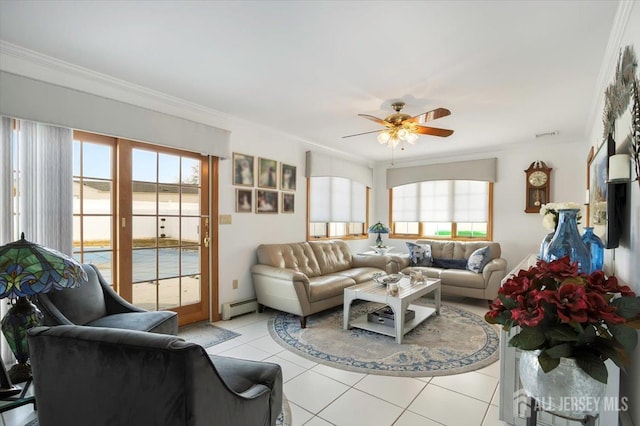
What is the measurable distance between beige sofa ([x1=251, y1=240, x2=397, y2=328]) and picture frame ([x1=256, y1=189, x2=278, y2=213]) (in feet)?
1.67

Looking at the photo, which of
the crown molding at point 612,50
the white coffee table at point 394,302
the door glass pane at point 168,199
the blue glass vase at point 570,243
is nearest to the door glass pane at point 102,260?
the door glass pane at point 168,199

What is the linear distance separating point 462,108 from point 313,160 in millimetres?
2282

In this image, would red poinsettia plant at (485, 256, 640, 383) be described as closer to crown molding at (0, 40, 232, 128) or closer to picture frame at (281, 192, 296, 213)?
crown molding at (0, 40, 232, 128)

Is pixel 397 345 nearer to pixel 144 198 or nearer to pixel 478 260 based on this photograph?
pixel 478 260

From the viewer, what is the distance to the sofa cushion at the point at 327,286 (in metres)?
3.51

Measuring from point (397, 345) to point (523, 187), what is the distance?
12.2 ft

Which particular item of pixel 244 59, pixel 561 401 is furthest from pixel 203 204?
pixel 561 401

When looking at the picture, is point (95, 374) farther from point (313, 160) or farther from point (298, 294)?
point (313, 160)

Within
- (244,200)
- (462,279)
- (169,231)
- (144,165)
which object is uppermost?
(144,165)

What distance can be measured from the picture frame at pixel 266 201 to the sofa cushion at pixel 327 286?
3.91 feet

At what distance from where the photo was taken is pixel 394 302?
3.03 m

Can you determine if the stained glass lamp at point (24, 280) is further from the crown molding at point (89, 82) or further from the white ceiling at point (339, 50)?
the crown molding at point (89, 82)

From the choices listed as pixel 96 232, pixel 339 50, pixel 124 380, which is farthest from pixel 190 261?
pixel 339 50

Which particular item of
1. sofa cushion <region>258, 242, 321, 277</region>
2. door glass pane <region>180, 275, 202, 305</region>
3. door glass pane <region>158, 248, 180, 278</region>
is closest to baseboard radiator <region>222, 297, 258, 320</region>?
door glass pane <region>180, 275, 202, 305</region>
